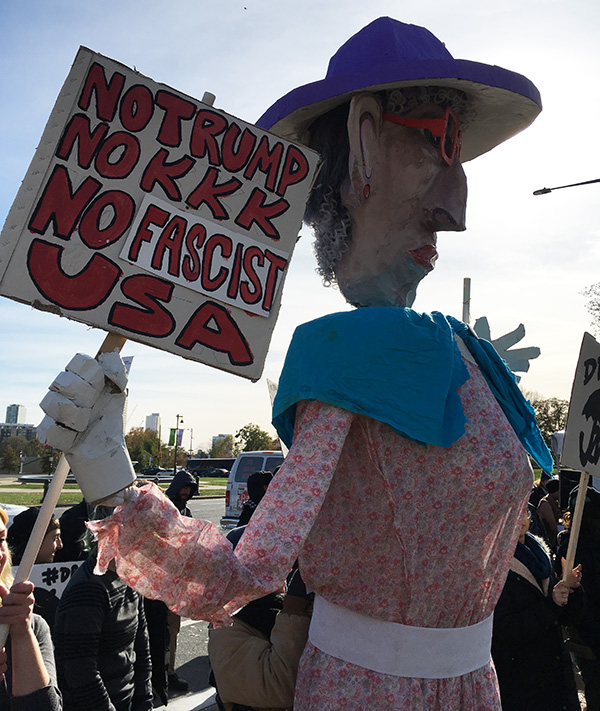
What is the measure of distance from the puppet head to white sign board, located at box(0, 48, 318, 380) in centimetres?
20

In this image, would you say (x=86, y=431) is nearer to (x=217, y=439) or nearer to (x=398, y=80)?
(x=398, y=80)

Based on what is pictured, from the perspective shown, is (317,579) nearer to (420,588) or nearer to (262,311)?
(420,588)

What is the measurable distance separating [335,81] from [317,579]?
1.26m

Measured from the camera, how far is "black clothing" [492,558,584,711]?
2920 mm

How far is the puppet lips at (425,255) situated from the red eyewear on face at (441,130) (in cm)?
24

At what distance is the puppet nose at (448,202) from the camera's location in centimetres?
177

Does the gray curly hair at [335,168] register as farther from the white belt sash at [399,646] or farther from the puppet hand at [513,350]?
the puppet hand at [513,350]

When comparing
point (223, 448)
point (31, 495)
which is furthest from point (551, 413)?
point (223, 448)

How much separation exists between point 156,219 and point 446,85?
89 cm

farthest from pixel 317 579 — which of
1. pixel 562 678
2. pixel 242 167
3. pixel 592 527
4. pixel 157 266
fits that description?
pixel 592 527

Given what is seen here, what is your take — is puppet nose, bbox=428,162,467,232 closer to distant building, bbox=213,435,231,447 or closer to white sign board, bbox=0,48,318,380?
white sign board, bbox=0,48,318,380

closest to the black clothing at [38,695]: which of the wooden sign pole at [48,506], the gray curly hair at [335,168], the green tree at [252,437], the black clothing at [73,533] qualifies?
the wooden sign pole at [48,506]

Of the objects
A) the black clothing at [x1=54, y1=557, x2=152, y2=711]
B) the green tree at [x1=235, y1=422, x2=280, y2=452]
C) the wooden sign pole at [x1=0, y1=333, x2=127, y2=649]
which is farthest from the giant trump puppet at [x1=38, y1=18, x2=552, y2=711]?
the green tree at [x1=235, y1=422, x2=280, y2=452]

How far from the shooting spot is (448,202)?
5.84 ft
